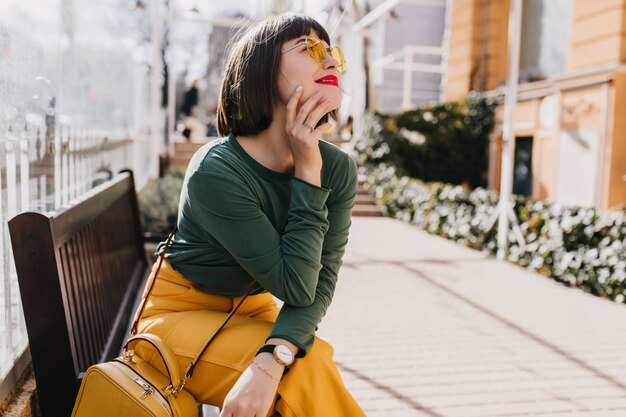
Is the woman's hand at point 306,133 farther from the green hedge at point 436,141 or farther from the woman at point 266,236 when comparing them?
the green hedge at point 436,141

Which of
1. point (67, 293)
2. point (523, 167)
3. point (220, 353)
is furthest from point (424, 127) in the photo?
point (220, 353)

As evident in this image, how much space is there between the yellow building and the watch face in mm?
10045

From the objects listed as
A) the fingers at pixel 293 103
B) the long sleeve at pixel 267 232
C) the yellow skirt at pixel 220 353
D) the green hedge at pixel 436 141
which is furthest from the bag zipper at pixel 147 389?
the green hedge at pixel 436 141

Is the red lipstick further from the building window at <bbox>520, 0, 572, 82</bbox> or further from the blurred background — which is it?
the building window at <bbox>520, 0, 572, 82</bbox>

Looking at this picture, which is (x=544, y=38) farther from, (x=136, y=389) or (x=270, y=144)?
(x=136, y=389)

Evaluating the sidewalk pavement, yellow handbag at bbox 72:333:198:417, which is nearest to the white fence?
yellow handbag at bbox 72:333:198:417

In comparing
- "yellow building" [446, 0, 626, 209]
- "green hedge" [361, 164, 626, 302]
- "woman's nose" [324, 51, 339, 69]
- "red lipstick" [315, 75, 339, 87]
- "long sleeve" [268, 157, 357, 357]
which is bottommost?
"green hedge" [361, 164, 626, 302]

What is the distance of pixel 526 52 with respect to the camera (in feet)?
45.3

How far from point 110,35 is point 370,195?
8.61 metres

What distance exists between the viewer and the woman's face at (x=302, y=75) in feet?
6.17

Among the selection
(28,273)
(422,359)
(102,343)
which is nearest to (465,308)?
(422,359)

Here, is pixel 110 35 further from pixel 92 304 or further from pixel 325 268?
pixel 325 268

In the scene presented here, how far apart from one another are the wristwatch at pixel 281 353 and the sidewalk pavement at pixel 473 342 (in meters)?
1.70

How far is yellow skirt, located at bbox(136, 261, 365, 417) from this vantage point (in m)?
1.62
